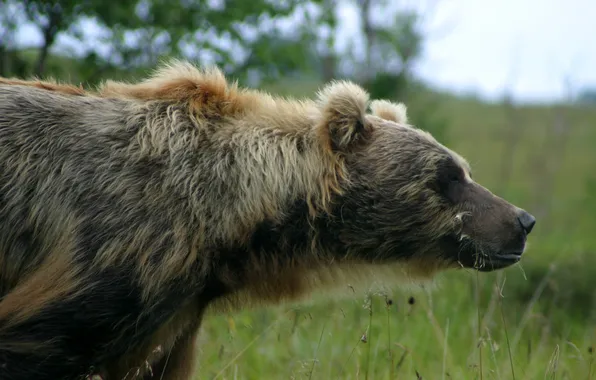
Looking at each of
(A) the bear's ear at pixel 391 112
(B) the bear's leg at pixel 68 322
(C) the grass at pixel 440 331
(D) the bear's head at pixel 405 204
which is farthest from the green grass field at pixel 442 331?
(A) the bear's ear at pixel 391 112

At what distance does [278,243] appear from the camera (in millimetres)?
4160

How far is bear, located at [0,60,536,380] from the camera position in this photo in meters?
3.68

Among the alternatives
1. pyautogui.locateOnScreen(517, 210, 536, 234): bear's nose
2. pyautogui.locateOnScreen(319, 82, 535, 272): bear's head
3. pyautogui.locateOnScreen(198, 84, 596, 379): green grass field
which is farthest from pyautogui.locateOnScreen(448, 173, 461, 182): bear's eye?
pyautogui.locateOnScreen(198, 84, 596, 379): green grass field

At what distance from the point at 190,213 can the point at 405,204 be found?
3.92 feet

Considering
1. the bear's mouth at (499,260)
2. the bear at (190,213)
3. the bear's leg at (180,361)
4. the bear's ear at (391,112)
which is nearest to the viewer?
the bear at (190,213)

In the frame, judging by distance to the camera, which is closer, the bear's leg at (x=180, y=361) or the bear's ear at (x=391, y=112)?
the bear's leg at (x=180, y=361)

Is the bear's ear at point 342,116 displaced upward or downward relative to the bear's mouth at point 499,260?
upward

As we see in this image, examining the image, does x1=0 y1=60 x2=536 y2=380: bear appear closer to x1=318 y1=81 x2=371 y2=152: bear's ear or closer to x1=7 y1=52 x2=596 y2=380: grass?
x1=318 y1=81 x2=371 y2=152: bear's ear

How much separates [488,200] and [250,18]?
4.35 meters

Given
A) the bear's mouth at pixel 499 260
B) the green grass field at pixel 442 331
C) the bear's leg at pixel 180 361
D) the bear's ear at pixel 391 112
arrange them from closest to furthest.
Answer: the bear's leg at pixel 180 361 → the bear's mouth at pixel 499 260 → the bear's ear at pixel 391 112 → the green grass field at pixel 442 331

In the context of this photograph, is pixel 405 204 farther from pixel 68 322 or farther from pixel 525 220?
pixel 68 322

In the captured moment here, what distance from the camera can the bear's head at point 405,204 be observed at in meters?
4.32

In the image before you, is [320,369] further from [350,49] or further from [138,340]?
[350,49]

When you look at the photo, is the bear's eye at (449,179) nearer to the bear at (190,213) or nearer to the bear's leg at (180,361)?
the bear at (190,213)
